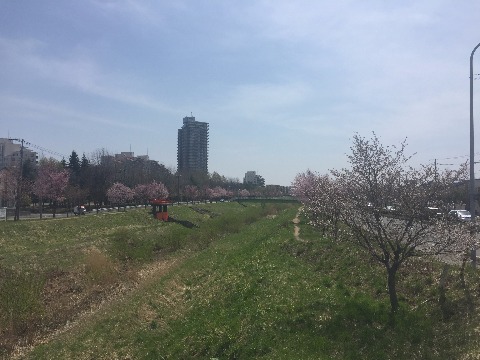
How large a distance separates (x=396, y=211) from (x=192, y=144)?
153028 millimetres

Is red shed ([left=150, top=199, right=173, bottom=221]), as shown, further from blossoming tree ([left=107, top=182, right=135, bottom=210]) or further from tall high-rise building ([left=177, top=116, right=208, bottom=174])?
tall high-rise building ([left=177, top=116, right=208, bottom=174])

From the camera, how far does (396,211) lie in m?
10.1

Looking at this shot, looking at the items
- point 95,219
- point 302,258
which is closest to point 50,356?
point 302,258

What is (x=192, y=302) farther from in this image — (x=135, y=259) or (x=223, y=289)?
(x=135, y=259)

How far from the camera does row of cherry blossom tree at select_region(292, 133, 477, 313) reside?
9.69 metres

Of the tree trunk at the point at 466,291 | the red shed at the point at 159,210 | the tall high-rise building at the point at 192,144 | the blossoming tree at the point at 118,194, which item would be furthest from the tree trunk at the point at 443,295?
the tall high-rise building at the point at 192,144

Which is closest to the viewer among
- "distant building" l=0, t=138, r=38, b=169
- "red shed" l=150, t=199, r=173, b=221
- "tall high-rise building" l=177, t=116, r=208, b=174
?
"red shed" l=150, t=199, r=173, b=221

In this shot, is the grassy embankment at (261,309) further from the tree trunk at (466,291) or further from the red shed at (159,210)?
the red shed at (159,210)

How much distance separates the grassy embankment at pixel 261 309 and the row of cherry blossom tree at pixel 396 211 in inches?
40.3

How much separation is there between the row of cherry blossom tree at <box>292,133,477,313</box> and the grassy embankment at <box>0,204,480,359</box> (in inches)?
40.3

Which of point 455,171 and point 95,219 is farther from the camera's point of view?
point 95,219

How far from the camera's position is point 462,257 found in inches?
423

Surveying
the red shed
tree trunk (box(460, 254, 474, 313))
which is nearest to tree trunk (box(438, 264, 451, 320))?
tree trunk (box(460, 254, 474, 313))

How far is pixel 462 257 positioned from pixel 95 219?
38574 millimetres
